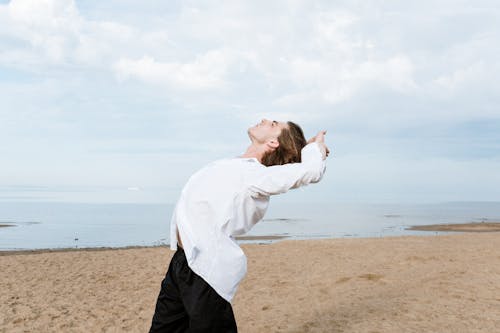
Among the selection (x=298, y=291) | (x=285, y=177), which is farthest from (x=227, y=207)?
(x=298, y=291)

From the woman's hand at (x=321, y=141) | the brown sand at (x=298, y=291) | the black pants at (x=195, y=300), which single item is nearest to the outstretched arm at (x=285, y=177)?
the woman's hand at (x=321, y=141)

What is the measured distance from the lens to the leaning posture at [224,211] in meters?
2.23

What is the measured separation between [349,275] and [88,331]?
526 centimetres

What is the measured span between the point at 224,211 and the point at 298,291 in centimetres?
680

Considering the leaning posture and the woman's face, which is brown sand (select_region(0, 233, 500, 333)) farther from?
the woman's face

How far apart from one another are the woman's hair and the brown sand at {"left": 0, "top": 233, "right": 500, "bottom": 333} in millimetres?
4268

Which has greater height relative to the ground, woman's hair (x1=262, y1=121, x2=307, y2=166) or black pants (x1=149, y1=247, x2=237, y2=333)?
woman's hair (x1=262, y1=121, x2=307, y2=166)

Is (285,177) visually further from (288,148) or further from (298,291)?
(298,291)

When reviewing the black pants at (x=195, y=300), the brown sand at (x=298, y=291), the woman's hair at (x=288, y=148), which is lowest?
the brown sand at (x=298, y=291)

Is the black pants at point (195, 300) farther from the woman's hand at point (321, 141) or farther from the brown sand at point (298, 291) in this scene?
the brown sand at point (298, 291)

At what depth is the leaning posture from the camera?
7.32ft

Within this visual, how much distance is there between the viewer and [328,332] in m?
6.12

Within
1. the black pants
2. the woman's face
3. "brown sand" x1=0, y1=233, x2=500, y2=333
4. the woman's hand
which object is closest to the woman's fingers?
the woman's hand

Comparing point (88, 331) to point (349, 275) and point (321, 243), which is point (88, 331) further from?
point (321, 243)
